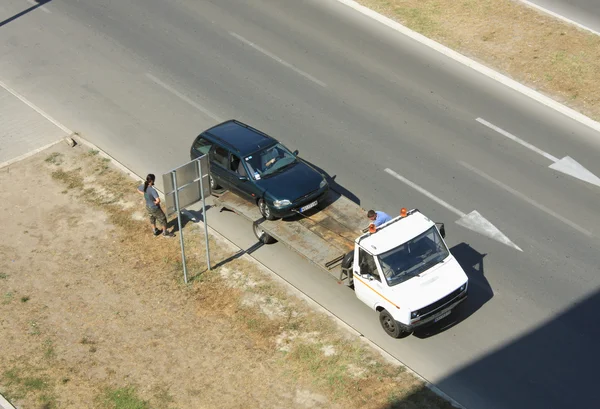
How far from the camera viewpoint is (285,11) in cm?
2852

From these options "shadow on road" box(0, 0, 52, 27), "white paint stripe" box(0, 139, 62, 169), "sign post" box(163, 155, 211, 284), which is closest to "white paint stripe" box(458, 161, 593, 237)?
"sign post" box(163, 155, 211, 284)

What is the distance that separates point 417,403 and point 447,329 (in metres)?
2.24

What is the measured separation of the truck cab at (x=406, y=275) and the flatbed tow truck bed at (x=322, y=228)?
28.1 inches

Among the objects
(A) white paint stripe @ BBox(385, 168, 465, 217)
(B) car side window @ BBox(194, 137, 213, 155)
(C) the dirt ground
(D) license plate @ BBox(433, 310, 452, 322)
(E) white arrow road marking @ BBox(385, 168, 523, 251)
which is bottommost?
(C) the dirt ground

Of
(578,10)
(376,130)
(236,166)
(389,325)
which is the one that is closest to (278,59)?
(376,130)

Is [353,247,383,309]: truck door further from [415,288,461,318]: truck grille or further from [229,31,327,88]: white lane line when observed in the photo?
[229,31,327,88]: white lane line

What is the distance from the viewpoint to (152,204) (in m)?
19.1

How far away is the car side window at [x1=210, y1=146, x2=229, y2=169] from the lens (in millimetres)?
19703

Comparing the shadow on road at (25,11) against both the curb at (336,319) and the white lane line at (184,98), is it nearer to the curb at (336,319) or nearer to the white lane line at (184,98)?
the white lane line at (184,98)

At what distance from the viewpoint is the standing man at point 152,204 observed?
19.0 m

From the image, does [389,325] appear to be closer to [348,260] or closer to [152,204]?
[348,260]

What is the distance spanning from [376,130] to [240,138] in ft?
15.1

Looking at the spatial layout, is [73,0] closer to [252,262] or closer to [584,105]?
[252,262]

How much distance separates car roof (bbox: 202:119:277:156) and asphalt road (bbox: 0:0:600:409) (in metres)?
1.90
